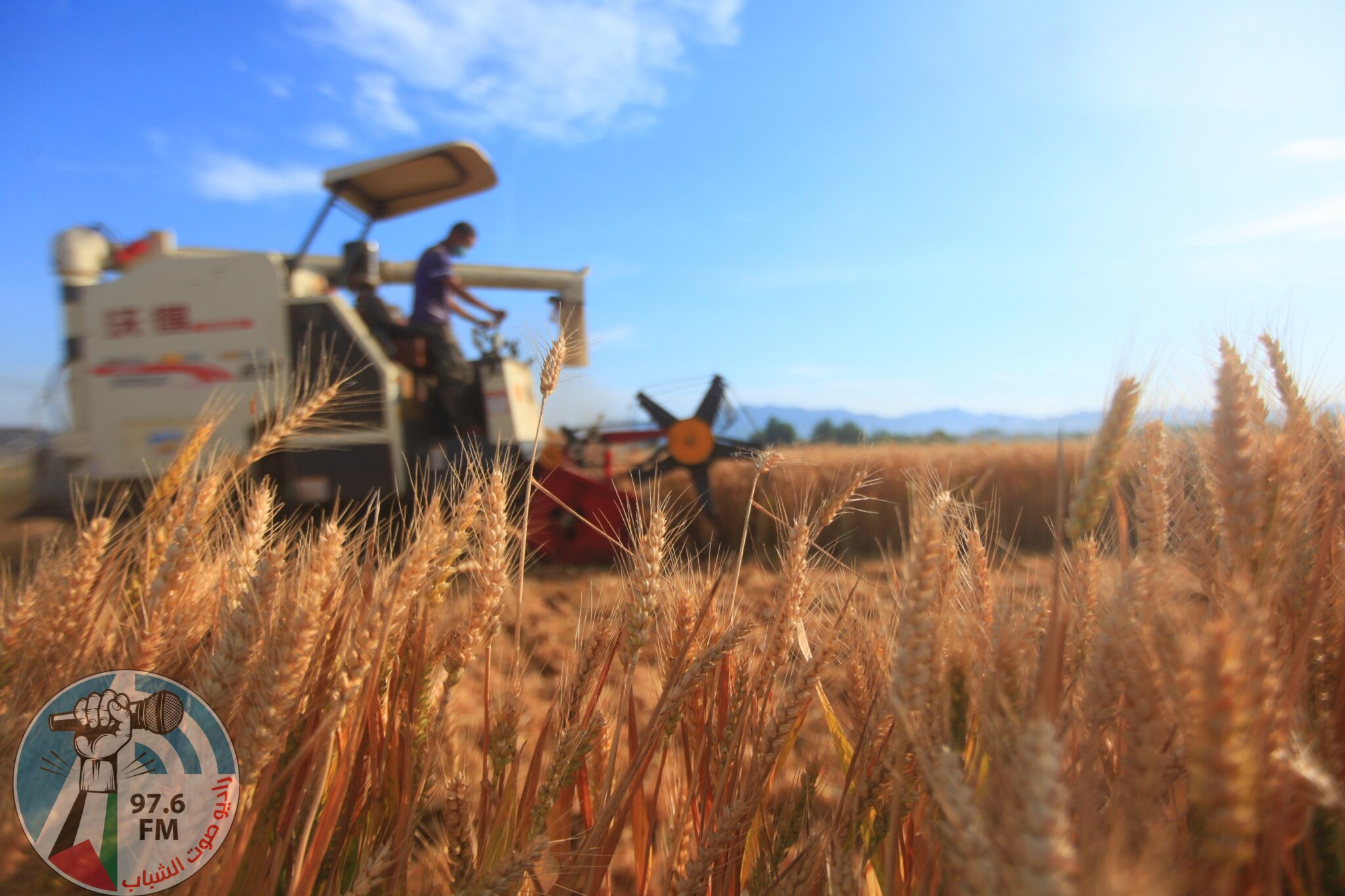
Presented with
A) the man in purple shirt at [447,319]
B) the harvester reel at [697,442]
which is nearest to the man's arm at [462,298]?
the man in purple shirt at [447,319]

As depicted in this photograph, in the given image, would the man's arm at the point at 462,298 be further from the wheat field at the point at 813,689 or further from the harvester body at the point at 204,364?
the wheat field at the point at 813,689

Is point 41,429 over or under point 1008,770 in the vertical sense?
over

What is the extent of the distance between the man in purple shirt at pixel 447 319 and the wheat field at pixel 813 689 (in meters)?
4.21

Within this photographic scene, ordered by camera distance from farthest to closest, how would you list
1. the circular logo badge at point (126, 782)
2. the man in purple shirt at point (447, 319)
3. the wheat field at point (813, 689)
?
the man in purple shirt at point (447, 319)
the circular logo badge at point (126, 782)
the wheat field at point (813, 689)

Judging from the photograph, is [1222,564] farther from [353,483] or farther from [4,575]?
[353,483]

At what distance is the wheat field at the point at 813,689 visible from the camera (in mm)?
554

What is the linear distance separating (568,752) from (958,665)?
0.51 metres

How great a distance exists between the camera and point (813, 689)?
0.89 metres

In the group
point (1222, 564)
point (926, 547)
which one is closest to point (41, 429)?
point (926, 547)

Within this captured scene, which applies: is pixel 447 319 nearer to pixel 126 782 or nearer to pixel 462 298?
pixel 462 298

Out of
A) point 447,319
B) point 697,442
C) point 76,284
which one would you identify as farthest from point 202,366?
point 697,442

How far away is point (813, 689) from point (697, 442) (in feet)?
14.7

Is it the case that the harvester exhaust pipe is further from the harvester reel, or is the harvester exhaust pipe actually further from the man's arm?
the harvester reel

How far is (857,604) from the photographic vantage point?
135 cm
